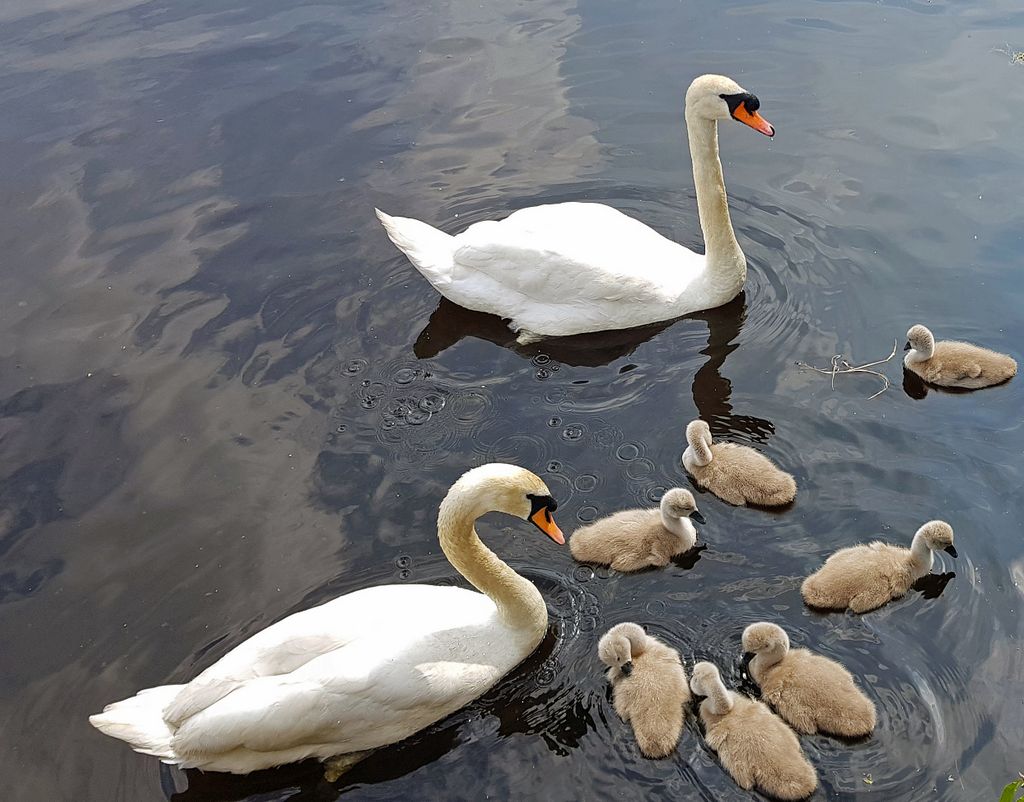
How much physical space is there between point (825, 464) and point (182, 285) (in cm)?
556

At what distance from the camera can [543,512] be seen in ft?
16.9

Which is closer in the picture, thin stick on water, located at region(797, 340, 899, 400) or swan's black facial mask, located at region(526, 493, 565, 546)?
swan's black facial mask, located at region(526, 493, 565, 546)

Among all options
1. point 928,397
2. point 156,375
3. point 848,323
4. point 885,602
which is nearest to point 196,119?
point 156,375

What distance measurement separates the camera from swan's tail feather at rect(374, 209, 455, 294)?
800 cm

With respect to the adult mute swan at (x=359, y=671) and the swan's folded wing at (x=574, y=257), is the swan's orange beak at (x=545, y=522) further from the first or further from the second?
the swan's folded wing at (x=574, y=257)

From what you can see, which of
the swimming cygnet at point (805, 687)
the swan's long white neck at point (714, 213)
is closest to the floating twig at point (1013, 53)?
the swan's long white neck at point (714, 213)

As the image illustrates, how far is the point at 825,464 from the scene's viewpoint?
6398mm

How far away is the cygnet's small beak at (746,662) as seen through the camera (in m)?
5.18

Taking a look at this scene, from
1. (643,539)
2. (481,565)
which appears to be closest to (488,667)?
(481,565)

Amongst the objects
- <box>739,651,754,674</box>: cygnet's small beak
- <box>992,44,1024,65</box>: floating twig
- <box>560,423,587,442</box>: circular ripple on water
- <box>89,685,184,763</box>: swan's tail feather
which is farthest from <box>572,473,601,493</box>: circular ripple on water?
<box>992,44,1024,65</box>: floating twig

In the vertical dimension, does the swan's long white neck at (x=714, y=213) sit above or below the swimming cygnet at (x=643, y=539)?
above

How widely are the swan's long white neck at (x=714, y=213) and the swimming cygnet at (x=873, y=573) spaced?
9.03 ft

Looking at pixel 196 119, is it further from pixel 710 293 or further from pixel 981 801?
pixel 981 801

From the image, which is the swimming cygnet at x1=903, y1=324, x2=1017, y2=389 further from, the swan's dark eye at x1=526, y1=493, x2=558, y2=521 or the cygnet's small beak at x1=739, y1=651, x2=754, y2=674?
the swan's dark eye at x1=526, y1=493, x2=558, y2=521
